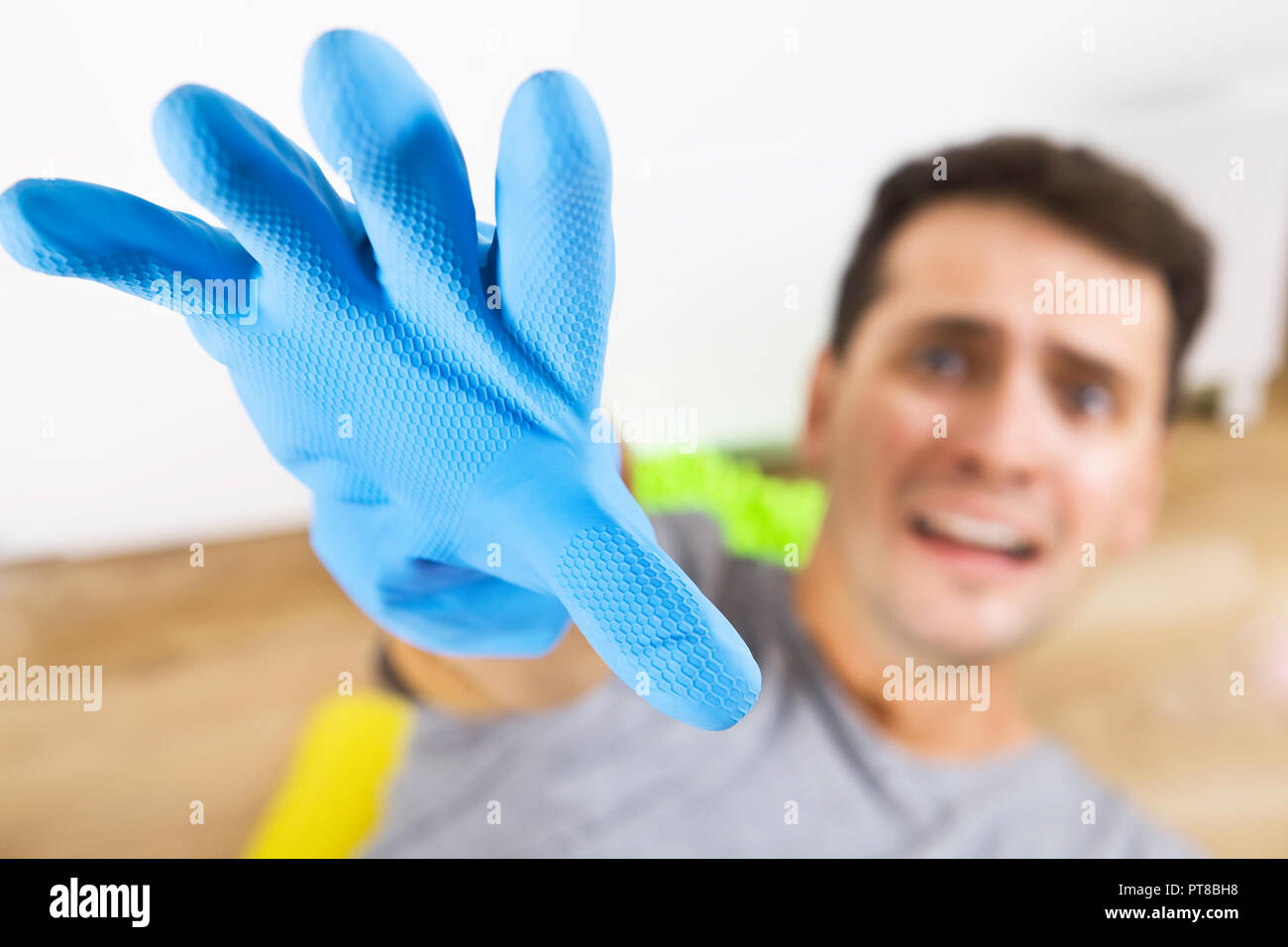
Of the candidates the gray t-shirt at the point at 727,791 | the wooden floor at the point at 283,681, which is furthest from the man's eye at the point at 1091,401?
the wooden floor at the point at 283,681

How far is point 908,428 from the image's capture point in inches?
34.2

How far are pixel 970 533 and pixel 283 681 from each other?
3.29 feet

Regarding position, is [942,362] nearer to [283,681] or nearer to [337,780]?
[337,780]

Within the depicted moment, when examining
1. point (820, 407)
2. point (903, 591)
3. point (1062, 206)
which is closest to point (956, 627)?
point (903, 591)

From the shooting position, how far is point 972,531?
2.85 feet

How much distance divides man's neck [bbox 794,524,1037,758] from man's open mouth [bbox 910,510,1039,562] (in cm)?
11

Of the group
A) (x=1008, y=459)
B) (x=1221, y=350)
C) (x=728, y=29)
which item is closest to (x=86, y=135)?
(x=728, y=29)

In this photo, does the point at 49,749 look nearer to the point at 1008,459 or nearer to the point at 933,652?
the point at 933,652

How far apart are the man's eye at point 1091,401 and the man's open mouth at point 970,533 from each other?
146 millimetres

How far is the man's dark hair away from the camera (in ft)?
2.93

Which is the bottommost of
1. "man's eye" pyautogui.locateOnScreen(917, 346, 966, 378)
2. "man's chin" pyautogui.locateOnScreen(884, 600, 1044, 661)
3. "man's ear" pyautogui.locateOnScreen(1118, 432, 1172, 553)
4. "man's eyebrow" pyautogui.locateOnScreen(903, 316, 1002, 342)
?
"man's chin" pyautogui.locateOnScreen(884, 600, 1044, 661)

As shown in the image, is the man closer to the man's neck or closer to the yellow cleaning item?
the man's neck

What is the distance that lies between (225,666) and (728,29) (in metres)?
1.12

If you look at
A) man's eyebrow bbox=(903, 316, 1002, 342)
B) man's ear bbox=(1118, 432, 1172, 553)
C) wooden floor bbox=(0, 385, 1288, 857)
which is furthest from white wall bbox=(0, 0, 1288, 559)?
man's ear bbox=(1118, 432, 1172, 553)
